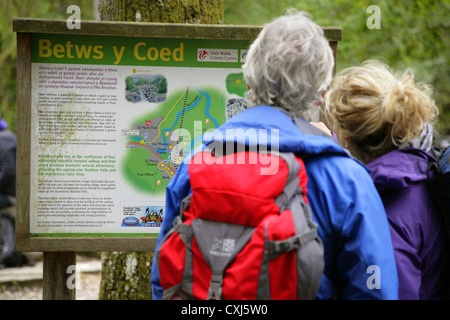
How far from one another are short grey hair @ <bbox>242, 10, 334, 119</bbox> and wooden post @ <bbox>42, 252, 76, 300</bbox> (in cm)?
165

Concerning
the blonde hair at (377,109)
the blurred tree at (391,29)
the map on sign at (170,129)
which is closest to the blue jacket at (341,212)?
the blonde hair at (377,109)

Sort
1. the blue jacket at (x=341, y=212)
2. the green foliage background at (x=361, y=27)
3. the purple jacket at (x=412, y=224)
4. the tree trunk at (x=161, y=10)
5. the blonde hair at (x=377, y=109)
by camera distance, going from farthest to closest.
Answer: the green foliage background at (x=361, y=27), the tree trunk at (x=161, y=10), the blonde hair at (x=377, y=109), the purple jacket at (x=412, y=224), the blue jacket at (x=341, y=212)

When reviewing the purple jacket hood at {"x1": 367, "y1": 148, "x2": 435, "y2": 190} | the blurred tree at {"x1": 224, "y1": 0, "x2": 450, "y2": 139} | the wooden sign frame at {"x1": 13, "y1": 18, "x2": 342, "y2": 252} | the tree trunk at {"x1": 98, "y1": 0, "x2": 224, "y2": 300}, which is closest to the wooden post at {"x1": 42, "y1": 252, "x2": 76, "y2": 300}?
the wooden sign frame at {"x1": 13, "y1": 18, "x2": 342, "y2": 252}

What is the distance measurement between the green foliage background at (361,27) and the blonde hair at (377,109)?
5.68m

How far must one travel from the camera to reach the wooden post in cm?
312

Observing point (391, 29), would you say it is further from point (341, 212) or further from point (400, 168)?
point (341, 212)

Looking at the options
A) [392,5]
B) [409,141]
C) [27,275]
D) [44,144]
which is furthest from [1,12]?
[409,141]

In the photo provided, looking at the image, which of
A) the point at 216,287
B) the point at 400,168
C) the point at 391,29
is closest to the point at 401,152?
the point at 400,168

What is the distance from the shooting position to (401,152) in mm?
2277

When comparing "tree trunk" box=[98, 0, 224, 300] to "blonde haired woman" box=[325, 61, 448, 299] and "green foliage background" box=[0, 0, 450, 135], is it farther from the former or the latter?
"green foliage background" box=[0, 0, 450, 135]

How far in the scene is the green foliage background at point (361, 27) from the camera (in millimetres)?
9656

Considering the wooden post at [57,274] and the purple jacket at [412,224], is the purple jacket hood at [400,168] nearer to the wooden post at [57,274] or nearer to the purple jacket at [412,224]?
the purple jacket at [412,224]

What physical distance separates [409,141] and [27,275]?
5.81 meters

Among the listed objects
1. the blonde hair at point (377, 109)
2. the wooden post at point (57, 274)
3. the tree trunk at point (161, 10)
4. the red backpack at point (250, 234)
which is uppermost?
the tree trunk at point (161, 10)
